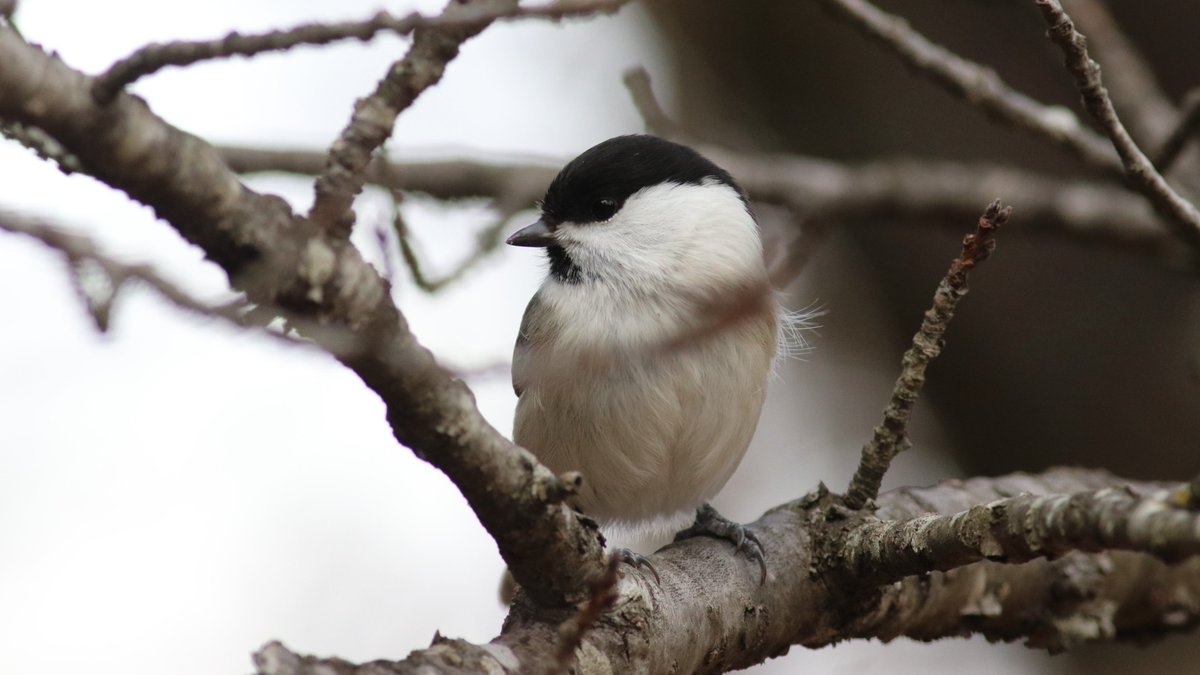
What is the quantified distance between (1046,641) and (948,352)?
6.18 feet

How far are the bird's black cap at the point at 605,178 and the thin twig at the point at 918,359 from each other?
1093 mm

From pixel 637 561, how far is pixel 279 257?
1.20m

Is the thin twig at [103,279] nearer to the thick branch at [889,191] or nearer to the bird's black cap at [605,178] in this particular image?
the bird's black cap at [605,178]

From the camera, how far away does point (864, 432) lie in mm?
5457

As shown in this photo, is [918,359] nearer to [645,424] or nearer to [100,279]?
[645,424]

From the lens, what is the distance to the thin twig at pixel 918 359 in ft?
5.24

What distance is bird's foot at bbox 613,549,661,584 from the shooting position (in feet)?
6.90

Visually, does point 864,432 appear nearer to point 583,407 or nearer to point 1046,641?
point 1046,641

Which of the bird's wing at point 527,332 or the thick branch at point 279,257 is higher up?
the bird's wing at point 527,332

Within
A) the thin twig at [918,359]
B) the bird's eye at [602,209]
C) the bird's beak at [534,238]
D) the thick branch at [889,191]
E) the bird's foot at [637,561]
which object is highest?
the thick branch at [889,191]

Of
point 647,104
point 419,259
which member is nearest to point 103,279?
point 419,259

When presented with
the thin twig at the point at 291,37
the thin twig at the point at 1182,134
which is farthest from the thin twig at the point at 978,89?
the thin twig at the point at 291,37

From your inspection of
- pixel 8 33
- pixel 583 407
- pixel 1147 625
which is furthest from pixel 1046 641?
pixel 8 33

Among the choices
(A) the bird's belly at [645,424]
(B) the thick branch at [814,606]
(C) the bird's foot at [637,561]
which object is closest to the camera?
(B) the thick branch at [814,606]
